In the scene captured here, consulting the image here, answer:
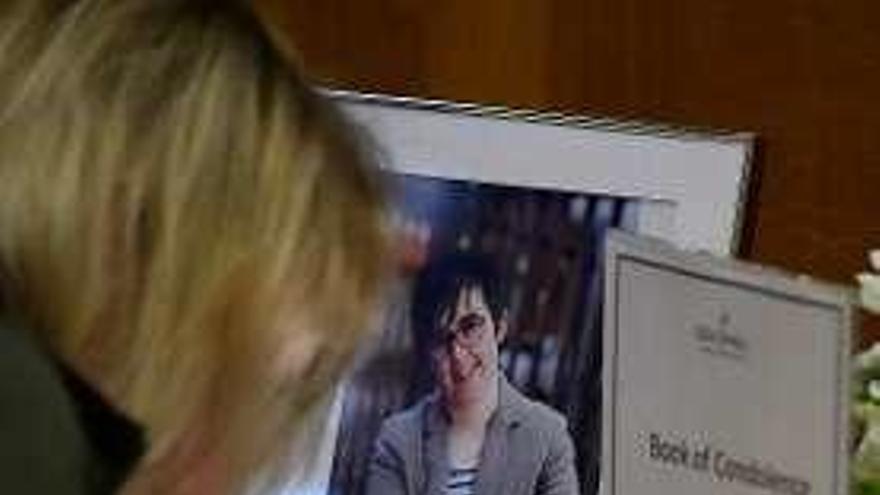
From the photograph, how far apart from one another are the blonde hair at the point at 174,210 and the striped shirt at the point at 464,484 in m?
0.53

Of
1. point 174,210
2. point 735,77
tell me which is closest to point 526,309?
point 735,77

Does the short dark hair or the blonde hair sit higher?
the blonde hair

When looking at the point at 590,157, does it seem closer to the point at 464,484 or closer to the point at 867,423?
the point at 464,484

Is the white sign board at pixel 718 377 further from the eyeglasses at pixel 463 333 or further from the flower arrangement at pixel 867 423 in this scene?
the eyeglasses at pixel 463 333

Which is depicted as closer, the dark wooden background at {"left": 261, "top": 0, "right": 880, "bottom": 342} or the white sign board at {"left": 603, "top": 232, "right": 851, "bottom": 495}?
the white sign board at {"left": 603, "top": 232, "right": 851, "bottom": 495}

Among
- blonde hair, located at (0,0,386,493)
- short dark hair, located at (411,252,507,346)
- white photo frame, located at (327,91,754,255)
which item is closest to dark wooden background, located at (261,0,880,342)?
white photo frame, located at (327,91,754,255)

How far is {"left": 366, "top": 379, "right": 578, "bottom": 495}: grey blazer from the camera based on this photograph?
148 cm

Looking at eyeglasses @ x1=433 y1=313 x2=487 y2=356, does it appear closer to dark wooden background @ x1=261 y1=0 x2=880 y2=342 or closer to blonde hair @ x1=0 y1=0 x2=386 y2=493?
dark wooden background @ x1=261 y1=0 x2=880 y2=342

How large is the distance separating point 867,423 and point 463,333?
35 centimetres

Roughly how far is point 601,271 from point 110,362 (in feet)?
1.90

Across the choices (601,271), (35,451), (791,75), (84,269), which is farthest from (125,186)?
(791,75)

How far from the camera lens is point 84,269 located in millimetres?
911

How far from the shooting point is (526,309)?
4.96 ft

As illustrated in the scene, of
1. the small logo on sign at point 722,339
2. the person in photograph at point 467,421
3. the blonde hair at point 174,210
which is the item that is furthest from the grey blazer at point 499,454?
the blonde hair at point 174,210
